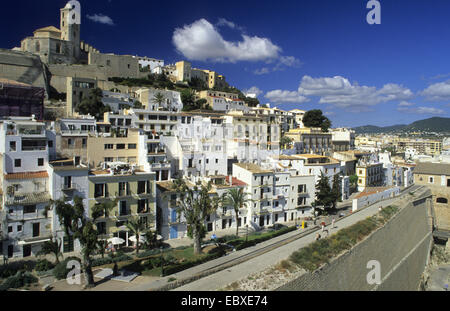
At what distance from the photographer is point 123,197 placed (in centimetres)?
2911

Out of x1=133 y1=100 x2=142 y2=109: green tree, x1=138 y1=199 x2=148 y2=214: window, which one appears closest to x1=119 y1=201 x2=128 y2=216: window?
x1=138 y1=199 x2=148 y2=214: window

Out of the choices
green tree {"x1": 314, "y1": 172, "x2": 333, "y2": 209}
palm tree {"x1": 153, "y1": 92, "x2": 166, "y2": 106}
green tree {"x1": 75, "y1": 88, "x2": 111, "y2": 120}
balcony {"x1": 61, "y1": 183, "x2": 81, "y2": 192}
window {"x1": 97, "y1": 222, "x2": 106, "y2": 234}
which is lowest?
window {"x1": 97, "y1": 222, "x2": 106, "y2": 234}

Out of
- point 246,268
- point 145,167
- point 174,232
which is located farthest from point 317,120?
point 246,268

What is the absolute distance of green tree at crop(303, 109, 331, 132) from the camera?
77875 millimetres

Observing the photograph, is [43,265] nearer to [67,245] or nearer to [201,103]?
[67,245]

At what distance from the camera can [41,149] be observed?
29.2 meters

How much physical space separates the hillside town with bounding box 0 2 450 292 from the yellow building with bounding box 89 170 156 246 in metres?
0.09

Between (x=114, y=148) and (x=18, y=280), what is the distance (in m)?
19.0

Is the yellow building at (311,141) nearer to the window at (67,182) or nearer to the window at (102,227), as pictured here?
the window at (102,227)

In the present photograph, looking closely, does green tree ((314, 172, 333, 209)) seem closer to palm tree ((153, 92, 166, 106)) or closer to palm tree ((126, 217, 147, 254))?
palm tree ((126, 217, 147, 254))

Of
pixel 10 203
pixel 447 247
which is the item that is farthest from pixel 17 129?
pixel 447 247

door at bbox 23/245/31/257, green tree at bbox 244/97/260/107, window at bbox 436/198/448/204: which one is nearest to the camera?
door at bbox 23/245/31/257
